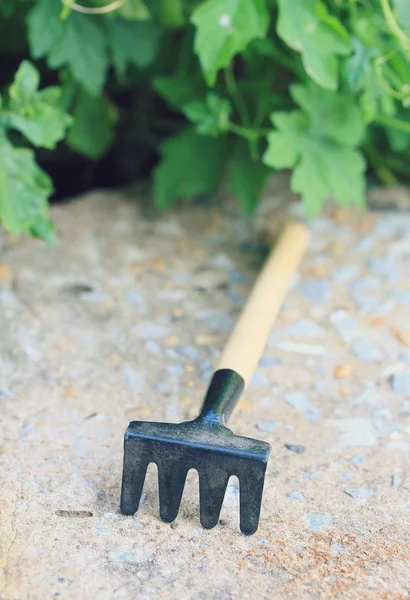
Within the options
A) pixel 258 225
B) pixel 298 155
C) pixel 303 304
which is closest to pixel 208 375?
pixel 303 304

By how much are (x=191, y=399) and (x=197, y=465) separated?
33 cm

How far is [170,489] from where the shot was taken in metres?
1.06

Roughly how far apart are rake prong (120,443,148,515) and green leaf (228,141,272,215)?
34.2 inches

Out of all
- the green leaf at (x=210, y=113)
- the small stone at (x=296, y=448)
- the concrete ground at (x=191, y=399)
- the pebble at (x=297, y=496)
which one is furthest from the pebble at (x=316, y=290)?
the pebble at (x=297, y=496)

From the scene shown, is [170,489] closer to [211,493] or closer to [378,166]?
[211,493]

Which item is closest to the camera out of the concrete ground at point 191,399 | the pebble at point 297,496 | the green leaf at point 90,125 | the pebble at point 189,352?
the concrete ground at point 191,399

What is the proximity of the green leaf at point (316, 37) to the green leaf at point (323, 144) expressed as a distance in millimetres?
167

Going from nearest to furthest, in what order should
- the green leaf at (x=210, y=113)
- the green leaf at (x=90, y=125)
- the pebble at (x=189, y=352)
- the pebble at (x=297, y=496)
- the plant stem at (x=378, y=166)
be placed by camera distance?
the pebble at (x=297, y=496) → the pebble at (x=189, y=352) → the green leaf at (x=210, y=113) → the green leaf at (x=90, y=125) → the plant stem at (x=378, y=166)

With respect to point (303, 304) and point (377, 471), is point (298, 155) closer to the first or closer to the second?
point (303, 304)

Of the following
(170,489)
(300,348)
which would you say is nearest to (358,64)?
(300,348)

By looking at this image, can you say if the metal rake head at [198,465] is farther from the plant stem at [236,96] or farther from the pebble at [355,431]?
the plant stem at [236,96]

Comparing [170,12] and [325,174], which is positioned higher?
[170,12]

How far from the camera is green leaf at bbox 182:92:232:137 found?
63.1 inches

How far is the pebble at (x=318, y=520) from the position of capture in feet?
3.56
